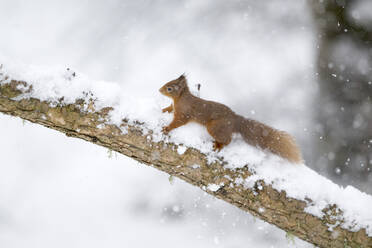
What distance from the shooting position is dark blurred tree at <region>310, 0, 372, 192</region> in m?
3.95

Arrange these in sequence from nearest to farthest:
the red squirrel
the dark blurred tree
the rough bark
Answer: the rough bark
the red squirrel
the dark blurred tree

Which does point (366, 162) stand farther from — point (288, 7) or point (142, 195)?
point (142, 195)

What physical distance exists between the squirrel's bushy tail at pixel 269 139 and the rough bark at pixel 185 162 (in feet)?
0.79

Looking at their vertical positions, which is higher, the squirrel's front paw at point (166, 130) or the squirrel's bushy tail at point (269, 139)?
the squirrel's bushy tail at point (269, 139)

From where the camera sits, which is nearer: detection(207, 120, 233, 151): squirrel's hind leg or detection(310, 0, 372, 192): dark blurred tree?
detection(207, 120, 233, 151): squirrel's hind leg

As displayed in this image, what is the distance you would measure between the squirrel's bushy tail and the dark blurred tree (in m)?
2.44

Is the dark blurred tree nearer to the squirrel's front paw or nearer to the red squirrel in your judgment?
the red squirrel

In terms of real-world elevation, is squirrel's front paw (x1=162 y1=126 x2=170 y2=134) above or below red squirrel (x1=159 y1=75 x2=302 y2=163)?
below

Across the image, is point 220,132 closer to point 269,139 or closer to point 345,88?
point 269,139

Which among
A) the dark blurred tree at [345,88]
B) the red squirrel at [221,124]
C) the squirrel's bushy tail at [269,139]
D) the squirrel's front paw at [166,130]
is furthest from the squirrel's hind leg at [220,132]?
the dark blurred tree at [345,88]

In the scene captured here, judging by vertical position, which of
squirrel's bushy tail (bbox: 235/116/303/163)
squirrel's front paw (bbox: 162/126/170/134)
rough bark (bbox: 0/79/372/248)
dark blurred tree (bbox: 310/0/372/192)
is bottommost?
rough bark (bbox: 0/79/372/248)

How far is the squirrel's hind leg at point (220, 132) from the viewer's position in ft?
6.46

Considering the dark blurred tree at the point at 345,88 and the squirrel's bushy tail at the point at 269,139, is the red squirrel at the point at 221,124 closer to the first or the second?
the squirrel's bushy tail at the point at 269,139

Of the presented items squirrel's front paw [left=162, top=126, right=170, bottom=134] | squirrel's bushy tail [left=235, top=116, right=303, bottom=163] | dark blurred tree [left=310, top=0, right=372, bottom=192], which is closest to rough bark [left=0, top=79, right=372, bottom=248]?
squirrel's front paw [left=162, top=126, right=170, bottom=134]
